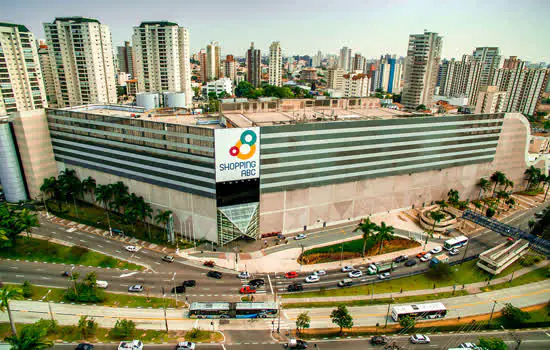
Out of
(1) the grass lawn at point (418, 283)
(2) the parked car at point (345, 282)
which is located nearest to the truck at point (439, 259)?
(1) the grass lawn at point (418, 283)

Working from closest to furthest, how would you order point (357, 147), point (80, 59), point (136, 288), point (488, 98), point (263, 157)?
point (136, 288) < point (263, 157) < point (357, 147) < point (80, 59) < point (488, 98)

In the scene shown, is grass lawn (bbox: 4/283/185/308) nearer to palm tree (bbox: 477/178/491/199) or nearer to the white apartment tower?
palm tree (bbox: 477/178/491/199)

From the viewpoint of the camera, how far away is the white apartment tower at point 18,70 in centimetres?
14600

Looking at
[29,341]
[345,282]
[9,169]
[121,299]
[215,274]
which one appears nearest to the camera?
[29,341]

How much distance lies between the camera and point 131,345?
56.8m

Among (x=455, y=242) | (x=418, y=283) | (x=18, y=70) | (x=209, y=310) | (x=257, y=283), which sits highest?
(x=18, y=70)

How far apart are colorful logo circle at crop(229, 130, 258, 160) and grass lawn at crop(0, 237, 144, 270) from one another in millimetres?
35929

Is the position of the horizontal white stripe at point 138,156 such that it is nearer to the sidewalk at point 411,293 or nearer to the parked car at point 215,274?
the parked car at point 215,274

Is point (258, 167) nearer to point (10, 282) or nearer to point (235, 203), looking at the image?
point (235, 203)

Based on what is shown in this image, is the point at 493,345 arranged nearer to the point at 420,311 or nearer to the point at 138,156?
the point at 420,311

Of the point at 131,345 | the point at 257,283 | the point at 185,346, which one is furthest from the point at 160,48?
the point at 185,346

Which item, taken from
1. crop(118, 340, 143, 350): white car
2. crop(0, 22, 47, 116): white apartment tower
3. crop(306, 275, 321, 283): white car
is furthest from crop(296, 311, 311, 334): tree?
crop(0, 22, 47, 116): white apartment tower

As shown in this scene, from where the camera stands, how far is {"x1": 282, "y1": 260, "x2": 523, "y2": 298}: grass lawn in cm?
7366

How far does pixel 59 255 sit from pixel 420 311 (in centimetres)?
8501
